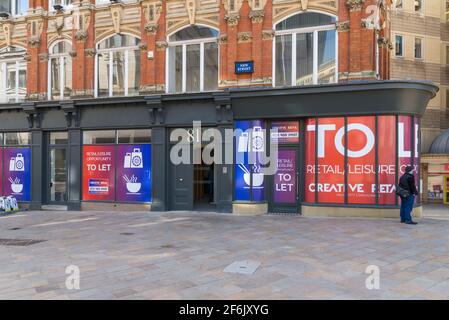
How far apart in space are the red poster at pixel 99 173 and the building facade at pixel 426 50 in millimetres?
18344

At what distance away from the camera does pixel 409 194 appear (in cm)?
1136

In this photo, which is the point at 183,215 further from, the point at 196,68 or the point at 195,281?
the point at 195,281

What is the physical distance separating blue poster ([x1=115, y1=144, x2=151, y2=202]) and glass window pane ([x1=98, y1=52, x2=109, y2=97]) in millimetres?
2436

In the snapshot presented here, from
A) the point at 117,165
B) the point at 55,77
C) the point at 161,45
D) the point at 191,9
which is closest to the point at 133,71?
the point at 161,45

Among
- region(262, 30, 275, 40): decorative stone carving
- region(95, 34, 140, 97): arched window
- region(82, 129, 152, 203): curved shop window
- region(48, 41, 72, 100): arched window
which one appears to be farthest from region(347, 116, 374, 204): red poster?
region(48, 41, 72, 100): arched window

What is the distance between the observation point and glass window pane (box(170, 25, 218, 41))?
14672 mm

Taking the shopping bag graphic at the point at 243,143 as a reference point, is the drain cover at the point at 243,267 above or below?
below

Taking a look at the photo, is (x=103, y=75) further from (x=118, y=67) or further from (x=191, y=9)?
(x=191, y=9)

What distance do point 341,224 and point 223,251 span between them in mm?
4743

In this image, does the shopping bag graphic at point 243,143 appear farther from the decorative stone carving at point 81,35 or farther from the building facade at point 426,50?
the building facade at point 426,50

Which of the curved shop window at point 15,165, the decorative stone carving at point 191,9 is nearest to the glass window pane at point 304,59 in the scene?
the decorative stone carving at point 191,9

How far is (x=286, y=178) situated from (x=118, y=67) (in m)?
8.00

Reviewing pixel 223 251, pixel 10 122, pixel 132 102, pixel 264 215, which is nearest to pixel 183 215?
pixel 264 215

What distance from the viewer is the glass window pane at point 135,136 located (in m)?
15.1
